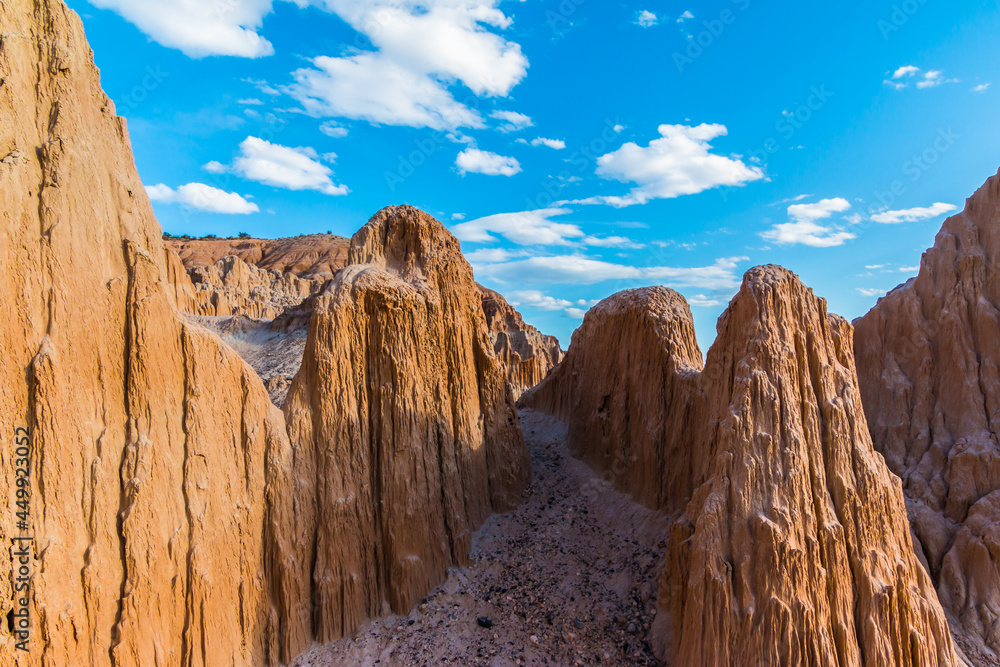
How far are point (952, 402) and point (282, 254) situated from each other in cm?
5811

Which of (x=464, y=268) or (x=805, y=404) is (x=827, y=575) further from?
(x=464, y=268)

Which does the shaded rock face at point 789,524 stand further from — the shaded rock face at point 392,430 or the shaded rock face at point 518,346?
the shaded rock face at point 518,346

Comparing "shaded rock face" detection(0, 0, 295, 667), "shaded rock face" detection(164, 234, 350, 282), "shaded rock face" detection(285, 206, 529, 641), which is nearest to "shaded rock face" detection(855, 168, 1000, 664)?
"shaded rock face" detection(285, 206, 529, 641)

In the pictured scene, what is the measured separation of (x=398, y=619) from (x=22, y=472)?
8797 mm

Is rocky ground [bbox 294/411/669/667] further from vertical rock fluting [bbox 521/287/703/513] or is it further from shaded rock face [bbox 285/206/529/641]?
vertical rock fluting [bbox 521/287/703/513]

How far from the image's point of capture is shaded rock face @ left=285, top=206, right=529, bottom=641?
13461 mm

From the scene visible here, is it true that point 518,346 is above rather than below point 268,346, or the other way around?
above

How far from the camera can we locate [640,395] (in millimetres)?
18047

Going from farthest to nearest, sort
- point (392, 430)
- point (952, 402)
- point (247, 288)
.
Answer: point (247, 288)
point (952, 402)
point (392, 430)

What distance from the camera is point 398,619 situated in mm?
13609

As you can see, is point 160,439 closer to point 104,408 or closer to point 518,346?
point 104,408

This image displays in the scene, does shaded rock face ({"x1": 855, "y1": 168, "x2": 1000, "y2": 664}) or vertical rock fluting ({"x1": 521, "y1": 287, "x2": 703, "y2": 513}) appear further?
vertical rock fluting ({"x1": 521, "y1": 287, "x2": 703, "y2": 513})

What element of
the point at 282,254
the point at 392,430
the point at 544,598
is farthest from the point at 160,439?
the point at 282,254

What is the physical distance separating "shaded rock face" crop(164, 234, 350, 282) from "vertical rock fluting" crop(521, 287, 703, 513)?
113 ft
